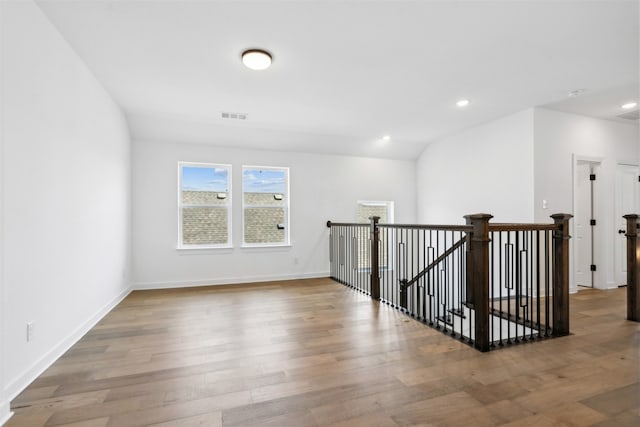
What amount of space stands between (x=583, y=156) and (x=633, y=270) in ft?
6.83

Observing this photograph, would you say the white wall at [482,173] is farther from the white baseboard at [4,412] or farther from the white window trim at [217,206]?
the white baseboard at [4,412]

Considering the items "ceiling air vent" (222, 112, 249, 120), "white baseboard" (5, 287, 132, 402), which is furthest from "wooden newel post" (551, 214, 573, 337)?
"white baseboard" (5, 287, 132, 402)

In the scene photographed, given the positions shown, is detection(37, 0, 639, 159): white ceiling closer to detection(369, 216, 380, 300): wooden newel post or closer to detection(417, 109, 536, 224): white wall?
detection(417, 109, 536, 224): white wall

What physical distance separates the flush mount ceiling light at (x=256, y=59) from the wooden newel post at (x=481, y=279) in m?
2.29

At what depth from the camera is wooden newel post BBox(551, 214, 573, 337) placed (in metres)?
2.83

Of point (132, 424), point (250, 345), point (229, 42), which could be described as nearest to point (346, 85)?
point (229, 42)

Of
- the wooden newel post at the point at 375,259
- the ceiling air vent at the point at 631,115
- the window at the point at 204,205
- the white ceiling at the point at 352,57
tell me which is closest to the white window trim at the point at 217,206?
the window at the point at 204,205

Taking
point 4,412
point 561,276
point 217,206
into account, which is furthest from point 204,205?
point 561,276

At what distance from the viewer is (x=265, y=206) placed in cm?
556

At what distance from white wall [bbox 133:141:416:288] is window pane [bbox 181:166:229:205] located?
0.16 m

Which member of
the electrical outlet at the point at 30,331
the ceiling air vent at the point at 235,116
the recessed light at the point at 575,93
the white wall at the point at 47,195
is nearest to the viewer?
the white wall at the point at 47,195

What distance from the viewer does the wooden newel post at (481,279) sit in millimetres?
2486

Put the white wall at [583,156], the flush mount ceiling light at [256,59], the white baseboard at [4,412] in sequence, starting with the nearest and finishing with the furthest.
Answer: the white baseboard at [4,412] → the flush mount ceiling light at [256,59] → the white wall at [583,156]

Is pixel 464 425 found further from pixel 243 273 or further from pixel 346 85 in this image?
pixel 243 273
